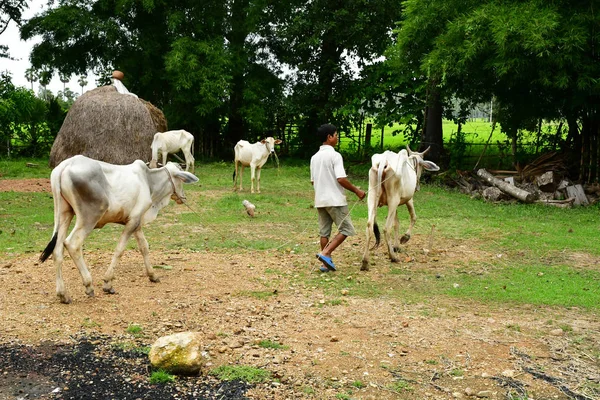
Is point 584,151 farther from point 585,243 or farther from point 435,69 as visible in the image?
point 585,243

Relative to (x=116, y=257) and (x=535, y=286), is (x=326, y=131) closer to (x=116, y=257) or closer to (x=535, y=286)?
(x=116, y=257)

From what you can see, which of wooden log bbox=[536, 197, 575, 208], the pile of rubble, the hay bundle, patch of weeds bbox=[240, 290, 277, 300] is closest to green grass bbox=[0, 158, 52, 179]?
the hay bundle

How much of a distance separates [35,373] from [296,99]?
17652 millimetres

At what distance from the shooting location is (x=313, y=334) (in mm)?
5688

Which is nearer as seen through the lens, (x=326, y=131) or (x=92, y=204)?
(x=92, y=204)

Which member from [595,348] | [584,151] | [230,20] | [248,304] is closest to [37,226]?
[248,304]

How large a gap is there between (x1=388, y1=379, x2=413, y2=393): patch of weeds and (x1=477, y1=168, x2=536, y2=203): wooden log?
32.1 ft

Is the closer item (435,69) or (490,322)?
(490,322)

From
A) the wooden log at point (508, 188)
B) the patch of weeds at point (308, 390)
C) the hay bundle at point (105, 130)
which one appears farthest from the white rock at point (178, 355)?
the hay bundle at point (105, 130)

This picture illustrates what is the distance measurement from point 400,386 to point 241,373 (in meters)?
1.16

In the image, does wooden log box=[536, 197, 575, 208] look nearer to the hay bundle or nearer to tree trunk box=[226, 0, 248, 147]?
the hay bundle

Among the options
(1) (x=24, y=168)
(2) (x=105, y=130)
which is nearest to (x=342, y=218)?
(2) (x=105, y=130)

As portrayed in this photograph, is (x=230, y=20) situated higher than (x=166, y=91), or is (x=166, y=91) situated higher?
(x=230, y=20)

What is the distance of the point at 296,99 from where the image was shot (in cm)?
2166
